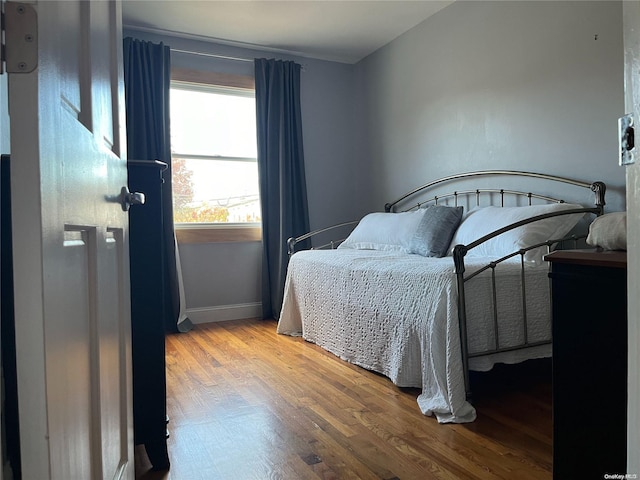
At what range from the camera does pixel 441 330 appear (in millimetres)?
1852

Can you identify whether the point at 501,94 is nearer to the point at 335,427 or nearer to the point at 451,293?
the point at 451,293

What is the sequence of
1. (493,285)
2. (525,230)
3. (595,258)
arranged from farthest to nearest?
(525,230) < (493,285) < (595,258)

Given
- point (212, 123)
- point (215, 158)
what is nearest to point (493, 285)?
point (215, 158)

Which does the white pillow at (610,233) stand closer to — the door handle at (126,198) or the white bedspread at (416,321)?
the white bedspread at (416,321)

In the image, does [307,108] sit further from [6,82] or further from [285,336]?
[6,82]

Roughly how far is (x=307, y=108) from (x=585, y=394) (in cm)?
358

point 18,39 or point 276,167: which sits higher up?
point 276,167

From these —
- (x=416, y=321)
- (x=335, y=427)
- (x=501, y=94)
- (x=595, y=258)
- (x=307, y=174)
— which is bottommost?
(x=335, y=427)

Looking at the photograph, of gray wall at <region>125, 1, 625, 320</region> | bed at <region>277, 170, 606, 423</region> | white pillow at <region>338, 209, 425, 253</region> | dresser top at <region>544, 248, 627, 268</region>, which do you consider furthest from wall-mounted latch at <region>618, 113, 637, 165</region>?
white pillow at <region>338, 209, 425, 253</region>

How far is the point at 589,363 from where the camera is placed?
88 centimetres

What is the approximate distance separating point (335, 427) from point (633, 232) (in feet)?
4.63

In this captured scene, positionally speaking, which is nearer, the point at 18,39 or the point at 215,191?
the point at 18,39

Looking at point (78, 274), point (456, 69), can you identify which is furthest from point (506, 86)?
point (78, 274)

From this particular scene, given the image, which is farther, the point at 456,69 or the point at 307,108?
the point at 307,108
